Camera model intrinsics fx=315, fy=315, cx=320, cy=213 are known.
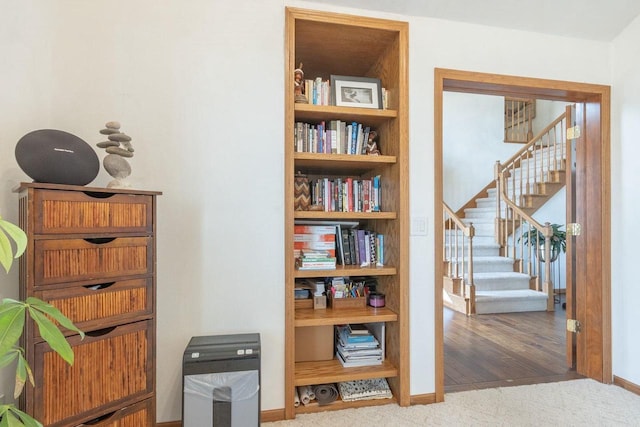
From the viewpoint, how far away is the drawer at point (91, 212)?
114 centimetres

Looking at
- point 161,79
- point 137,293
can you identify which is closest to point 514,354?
point 137,293

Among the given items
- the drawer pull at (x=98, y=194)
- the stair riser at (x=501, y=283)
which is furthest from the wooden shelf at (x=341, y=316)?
the stair riser at (x=501, y=283)

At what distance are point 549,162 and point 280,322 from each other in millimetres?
5259

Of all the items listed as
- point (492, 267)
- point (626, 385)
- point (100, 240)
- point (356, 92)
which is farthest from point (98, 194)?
point (492, 267)

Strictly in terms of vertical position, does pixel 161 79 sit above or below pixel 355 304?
above

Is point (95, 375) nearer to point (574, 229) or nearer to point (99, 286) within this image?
point (99, 286)

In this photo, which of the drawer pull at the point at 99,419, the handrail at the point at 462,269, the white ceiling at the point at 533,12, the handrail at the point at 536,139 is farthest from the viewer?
the handrail at the point at 536,139

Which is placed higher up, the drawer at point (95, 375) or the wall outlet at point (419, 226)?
the wall outlet at point (419, 226)

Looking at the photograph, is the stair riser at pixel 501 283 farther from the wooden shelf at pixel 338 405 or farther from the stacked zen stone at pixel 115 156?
the stacked zen stone at pixel 115 156

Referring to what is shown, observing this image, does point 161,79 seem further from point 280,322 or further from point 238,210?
point 280,322

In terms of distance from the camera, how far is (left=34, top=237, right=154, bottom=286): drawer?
3.71 ft

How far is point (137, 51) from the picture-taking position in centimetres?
167

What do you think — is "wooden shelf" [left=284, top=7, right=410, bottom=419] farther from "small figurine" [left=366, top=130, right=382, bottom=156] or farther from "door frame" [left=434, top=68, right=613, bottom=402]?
"door frame" [left=434, top=68, right=613, bottom=402]

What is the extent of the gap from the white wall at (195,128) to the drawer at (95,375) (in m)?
0.33
